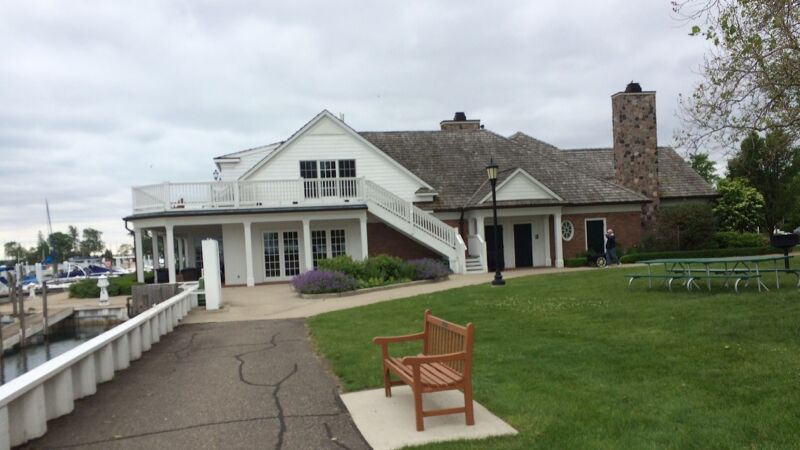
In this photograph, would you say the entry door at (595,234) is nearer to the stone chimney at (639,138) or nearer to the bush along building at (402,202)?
the bush along building at (402,202)

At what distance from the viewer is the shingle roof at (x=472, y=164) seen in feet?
93.6

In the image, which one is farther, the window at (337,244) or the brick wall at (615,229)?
the brick wall at (615,229)

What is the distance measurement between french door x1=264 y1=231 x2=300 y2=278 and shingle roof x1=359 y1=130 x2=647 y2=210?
622cm

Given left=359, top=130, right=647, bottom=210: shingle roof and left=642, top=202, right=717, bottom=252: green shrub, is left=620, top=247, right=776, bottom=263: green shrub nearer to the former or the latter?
left=642, top=202, right=717, bottom=252: green shrub

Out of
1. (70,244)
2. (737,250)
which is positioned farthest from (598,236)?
(70,244)

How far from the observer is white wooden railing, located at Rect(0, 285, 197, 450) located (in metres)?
5.66

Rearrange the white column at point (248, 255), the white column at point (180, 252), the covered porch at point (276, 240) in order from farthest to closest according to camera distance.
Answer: the white column at point (180, 252)
the covered porch at point (276, 240)
the white column at point (248, 255)

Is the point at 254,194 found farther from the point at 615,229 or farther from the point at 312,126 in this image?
the point at 615,229

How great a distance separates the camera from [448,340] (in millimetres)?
6414

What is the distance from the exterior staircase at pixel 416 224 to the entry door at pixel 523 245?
166 inches

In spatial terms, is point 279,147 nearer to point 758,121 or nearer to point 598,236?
point 598,236

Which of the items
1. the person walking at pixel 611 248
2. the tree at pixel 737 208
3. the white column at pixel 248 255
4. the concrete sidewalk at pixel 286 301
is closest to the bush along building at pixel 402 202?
the white column at pixel 248 255

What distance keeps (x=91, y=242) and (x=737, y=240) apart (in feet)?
468

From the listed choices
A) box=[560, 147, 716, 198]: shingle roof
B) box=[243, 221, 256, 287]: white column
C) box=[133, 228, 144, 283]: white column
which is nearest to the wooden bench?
box=[243, 221, 256, 287]: white column
